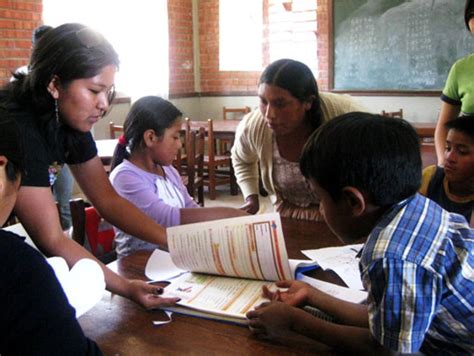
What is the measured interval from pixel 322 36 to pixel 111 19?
238 centimetres

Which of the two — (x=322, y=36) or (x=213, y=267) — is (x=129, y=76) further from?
(x=213, y=267)

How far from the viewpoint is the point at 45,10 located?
4.80m

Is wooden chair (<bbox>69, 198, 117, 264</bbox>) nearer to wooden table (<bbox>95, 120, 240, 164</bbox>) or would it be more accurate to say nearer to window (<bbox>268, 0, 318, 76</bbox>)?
wooden table (<bbox>95, 120, 240, 164</bbox>)

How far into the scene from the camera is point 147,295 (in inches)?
43.9

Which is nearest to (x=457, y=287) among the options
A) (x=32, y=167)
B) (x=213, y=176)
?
(x=32, y=167)

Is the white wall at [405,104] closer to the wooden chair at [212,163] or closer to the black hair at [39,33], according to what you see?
the wooden chair at [212,163]

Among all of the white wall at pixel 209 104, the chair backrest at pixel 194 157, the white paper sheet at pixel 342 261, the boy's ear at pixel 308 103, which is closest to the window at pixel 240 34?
the white wall at pixel 209 104

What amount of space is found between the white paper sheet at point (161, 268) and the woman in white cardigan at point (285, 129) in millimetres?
651

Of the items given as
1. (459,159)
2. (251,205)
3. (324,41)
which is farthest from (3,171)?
(324,41)

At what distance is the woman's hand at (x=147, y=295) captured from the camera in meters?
1.09

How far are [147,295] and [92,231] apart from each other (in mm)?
655

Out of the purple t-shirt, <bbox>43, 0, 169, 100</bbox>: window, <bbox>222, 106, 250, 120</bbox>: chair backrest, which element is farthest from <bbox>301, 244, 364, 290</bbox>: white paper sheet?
<bbox>222, 106, 250, 120</bbox>: chair backrest

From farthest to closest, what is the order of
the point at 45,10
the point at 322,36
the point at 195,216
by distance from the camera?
the point at 322,36
the point at 45,10
the point at 195,216

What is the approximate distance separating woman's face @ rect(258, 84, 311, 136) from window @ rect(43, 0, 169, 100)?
3.71 meters
